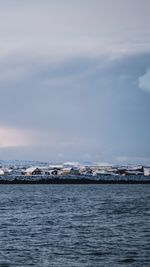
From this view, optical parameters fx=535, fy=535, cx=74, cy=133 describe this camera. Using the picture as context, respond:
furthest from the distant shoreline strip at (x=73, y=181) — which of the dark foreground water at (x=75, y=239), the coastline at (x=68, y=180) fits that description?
the dark foreground water at (x=75, y=239)

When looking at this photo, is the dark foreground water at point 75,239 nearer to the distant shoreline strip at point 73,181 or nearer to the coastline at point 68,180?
the distant shoreline strip at point 73,181

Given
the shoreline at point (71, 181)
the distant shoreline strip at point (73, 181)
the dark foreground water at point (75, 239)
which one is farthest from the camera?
the shoreline at point (71, 181)

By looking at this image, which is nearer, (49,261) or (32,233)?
(49,261)

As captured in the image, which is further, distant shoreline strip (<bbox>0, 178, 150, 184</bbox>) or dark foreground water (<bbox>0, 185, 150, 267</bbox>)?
distant shoreline strip (<bbox>0, 178, 150, 184</bbox>)

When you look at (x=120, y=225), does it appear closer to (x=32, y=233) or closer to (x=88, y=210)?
(x=32, y=233)

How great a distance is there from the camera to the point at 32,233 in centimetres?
3794

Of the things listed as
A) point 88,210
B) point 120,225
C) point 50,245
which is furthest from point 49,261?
point 88,210

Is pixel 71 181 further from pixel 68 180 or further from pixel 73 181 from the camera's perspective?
pixel 68 180

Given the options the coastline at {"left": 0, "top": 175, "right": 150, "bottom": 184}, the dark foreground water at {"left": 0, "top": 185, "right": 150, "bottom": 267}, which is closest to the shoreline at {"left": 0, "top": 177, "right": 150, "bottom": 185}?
the coastline at {"left": 0, "top": 175, "right": 150, "bottom": 184}

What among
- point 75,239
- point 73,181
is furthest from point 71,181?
point 75,239

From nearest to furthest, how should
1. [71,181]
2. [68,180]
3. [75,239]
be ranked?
[75,239] < [68,180] < [71,181]

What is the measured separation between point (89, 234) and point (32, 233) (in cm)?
405

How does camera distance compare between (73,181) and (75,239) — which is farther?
(73,181)

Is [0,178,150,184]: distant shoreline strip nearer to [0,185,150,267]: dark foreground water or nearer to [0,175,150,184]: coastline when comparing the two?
[0,175,150,184]: coastline
